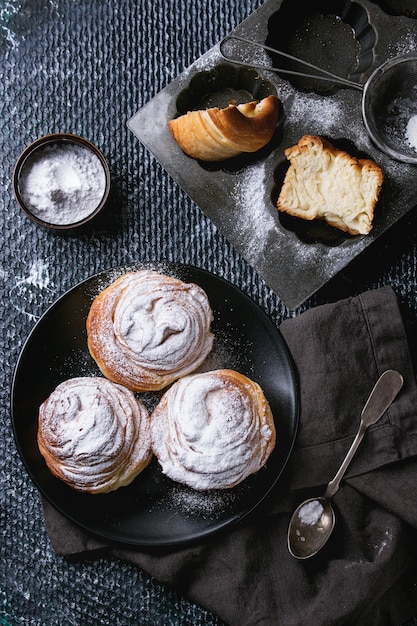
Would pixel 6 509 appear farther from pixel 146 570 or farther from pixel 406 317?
pixel 406 317

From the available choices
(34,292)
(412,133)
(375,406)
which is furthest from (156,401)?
(412,133)

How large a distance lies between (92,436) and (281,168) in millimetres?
791

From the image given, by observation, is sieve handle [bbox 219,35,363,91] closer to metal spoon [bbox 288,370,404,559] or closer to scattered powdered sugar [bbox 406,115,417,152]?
scattered powdered sugar [bbox 406,115,417,152]

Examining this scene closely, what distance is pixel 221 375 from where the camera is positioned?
1699mm

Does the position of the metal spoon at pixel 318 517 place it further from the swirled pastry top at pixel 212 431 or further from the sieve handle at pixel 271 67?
the sieve handle at pixel 271 67

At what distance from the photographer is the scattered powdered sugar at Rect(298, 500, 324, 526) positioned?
5.79ft

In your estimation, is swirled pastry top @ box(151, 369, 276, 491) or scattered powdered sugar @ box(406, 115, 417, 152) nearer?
swirled pastry top @ box(151, 369, 276, 491)

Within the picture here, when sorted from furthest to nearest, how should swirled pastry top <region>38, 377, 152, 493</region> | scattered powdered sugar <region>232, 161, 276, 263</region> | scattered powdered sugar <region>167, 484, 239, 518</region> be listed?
scattered powdered sugar <region>232, 161, 276, 263</region> < scattered powdered sugar <region>167, 484, 239, 518</region> < swirled pastry top <region>38, 377, 152, 493</region>

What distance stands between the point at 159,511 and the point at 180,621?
11.4 inches

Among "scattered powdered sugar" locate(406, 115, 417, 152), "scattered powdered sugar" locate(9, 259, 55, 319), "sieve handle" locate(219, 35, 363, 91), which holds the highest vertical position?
A: "sieve handle" locate(219, 35, 363, 91)

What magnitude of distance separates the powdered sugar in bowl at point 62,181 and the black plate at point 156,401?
0.58 ft

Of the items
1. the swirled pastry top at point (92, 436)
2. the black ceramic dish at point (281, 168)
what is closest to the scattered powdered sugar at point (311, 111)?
the black ceramic dish at point (281, 168)

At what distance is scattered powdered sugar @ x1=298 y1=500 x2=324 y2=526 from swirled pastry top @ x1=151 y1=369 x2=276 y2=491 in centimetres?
17

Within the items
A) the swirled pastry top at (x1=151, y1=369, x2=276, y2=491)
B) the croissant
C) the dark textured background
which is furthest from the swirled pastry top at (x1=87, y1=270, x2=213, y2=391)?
the croissant
